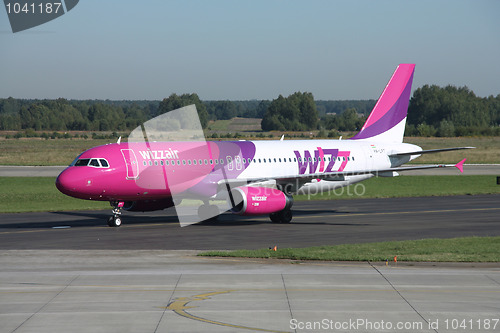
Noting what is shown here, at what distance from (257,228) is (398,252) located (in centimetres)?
1070

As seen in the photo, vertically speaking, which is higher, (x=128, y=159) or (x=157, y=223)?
(x=128, y=159)

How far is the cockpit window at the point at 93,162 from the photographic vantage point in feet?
108

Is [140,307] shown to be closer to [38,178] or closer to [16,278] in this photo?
[16,278]

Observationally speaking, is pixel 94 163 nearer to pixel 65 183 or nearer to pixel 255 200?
pixel 65 183

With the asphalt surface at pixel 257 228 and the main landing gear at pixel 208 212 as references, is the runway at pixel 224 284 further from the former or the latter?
the main landing gear at pixel 208 212

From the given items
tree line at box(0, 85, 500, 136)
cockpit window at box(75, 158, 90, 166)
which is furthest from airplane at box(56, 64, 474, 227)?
tree line at box(0, 85, 500, 136)

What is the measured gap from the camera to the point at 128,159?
33.8m

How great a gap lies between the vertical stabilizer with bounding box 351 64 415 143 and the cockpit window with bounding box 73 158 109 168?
1724 cm

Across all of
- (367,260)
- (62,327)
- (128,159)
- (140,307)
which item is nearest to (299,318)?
(140,307)

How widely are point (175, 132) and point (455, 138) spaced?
202ft

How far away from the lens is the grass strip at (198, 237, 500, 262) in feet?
77.9

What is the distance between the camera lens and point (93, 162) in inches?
1299

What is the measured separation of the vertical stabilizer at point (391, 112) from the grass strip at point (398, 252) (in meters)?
16.5

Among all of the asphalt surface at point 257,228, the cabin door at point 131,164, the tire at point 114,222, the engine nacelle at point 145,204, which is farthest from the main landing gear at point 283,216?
the tire at point 114,222
